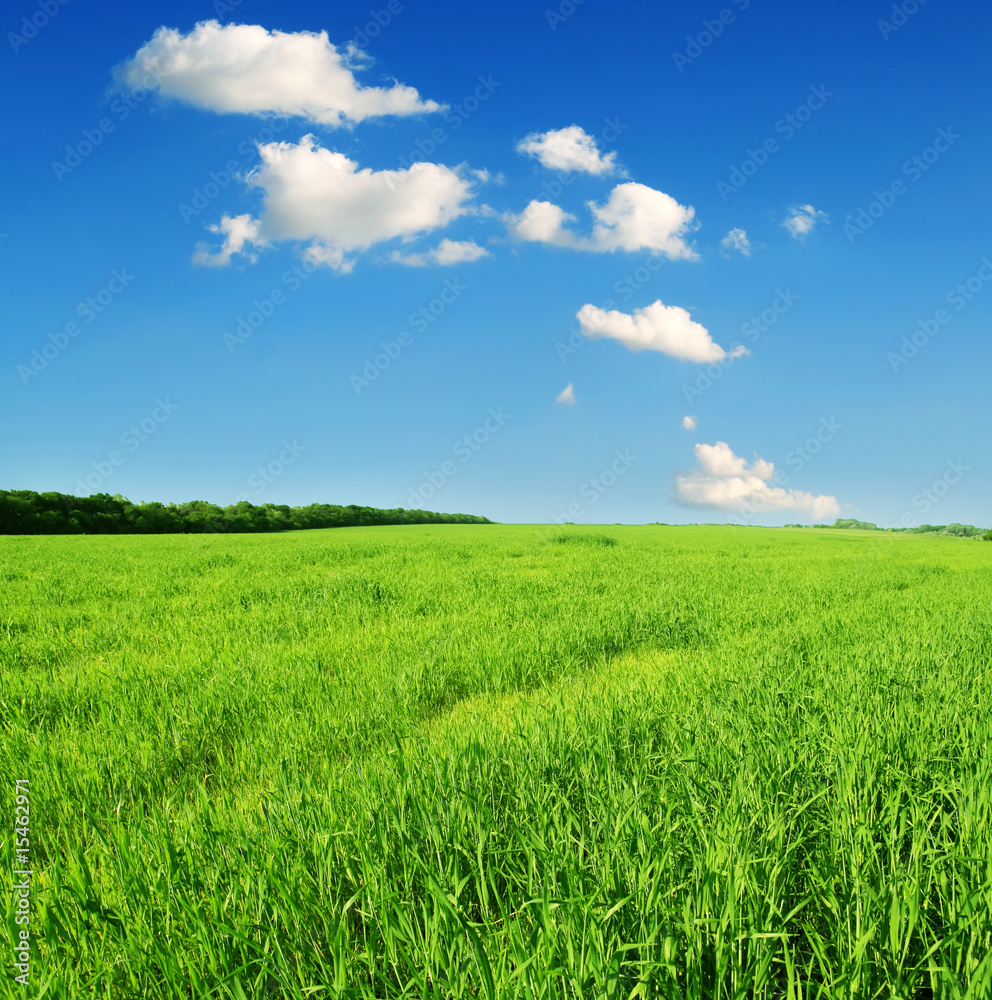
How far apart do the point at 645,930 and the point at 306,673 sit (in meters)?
3.40

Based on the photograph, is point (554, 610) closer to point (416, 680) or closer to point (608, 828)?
point (416, 680)

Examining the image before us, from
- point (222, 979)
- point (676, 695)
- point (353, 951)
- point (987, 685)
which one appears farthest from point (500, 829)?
point (987, 685)

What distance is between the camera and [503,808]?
234 cm

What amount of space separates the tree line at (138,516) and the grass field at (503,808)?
59.2 m

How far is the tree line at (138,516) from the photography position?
51875 mm

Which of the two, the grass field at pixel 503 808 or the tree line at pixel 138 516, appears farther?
the tree line at pixel 138 516

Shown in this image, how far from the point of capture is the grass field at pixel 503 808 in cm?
151

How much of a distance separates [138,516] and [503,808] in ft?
218

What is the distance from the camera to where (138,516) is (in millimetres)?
57812

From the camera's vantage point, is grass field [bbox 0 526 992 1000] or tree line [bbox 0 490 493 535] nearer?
grass field [bbox 0 526 992 1000]

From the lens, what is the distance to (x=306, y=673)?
4.32 meters

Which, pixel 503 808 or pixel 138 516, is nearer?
pixel 503 808

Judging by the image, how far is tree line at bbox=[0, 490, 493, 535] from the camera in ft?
170

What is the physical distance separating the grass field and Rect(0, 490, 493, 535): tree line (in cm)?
5916
